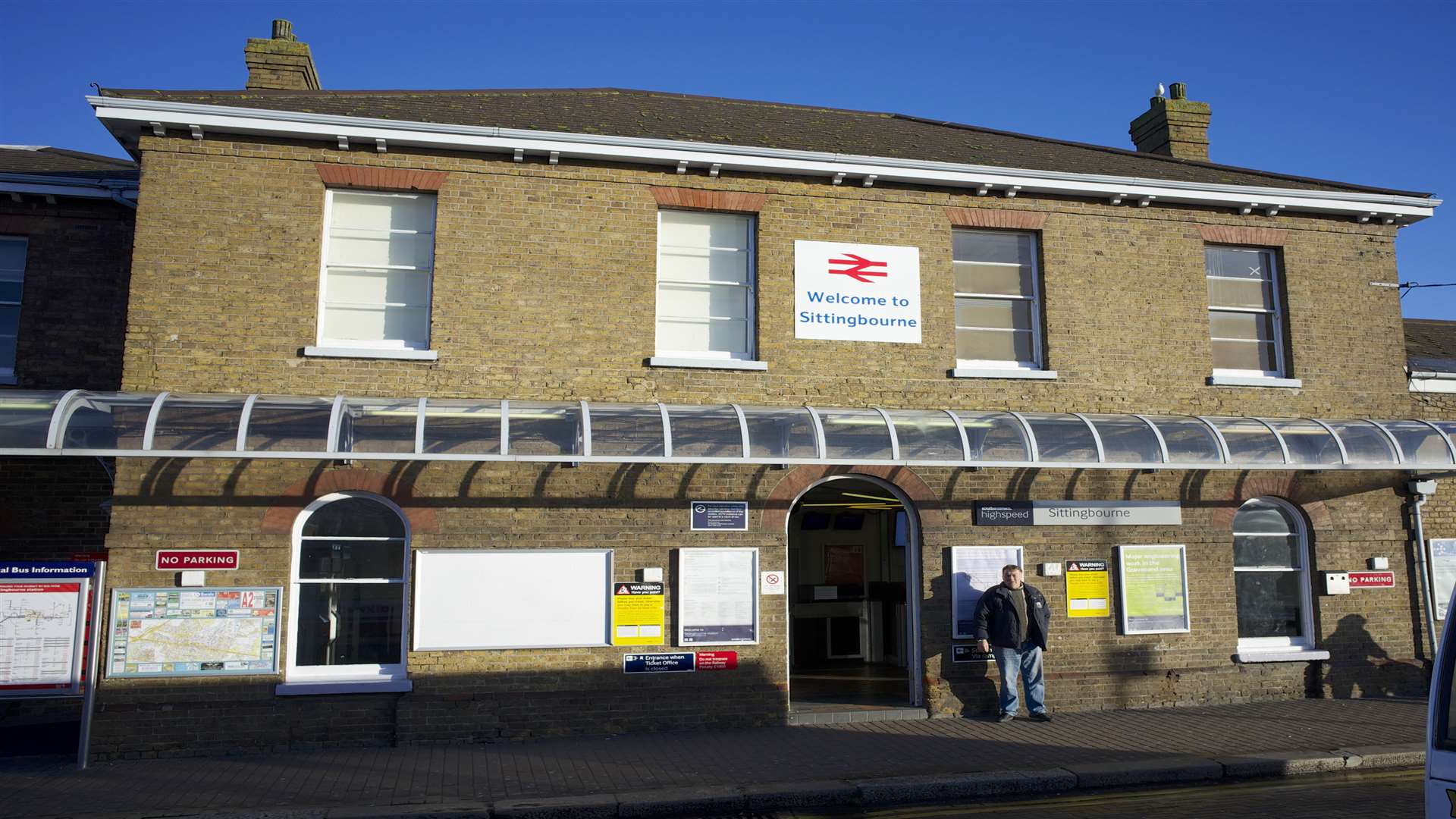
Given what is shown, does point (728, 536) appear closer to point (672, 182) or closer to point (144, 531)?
point (672, 182)

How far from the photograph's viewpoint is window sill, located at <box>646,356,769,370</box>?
11.3m

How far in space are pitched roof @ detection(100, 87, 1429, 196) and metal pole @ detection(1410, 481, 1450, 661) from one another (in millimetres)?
4640

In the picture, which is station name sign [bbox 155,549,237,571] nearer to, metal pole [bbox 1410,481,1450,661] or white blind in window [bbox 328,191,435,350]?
white blind in window [bbox 328,191,435,350]

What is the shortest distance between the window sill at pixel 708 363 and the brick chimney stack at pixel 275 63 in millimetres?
7492

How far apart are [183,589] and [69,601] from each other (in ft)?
3.21

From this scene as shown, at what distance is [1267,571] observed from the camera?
12.8 m

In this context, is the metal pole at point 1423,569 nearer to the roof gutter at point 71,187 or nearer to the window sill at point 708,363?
the window sill at point 708,363

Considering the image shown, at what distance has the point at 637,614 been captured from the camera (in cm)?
1077

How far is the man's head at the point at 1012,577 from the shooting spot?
11.2 m

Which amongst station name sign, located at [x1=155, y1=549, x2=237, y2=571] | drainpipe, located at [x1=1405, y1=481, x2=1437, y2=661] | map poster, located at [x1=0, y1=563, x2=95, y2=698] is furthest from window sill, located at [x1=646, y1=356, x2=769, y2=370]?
drainpipe, located at [x1=1405, y1=481, x2=1437, y2=661]

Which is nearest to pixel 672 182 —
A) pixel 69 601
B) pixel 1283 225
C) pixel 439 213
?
pixel 439 213

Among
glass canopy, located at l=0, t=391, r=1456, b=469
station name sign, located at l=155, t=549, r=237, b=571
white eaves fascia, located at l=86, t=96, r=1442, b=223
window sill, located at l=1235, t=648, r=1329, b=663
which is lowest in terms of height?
window sill, located at l=1235, t=648, r=1329, b=663

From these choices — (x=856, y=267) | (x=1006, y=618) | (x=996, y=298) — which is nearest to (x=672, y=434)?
(x=856, y=267)

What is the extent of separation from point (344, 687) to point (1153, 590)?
31.2 feet
